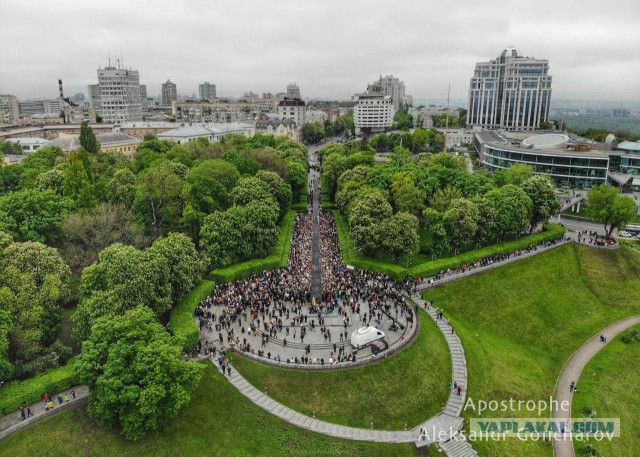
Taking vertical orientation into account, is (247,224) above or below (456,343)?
above

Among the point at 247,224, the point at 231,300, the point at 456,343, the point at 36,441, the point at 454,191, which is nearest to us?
the point at 36,441

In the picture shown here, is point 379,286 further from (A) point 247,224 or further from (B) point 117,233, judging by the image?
(B) point 117,233

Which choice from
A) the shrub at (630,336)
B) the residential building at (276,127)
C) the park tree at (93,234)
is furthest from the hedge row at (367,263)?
the residential building at (276,127)

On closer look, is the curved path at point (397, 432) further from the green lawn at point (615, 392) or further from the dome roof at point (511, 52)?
the dome roof at point (511, 52)

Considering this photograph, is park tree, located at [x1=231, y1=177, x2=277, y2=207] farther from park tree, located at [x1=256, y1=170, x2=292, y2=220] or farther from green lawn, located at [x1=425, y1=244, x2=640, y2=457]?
green lawn, located at [x1=425, y1=244, x2=640, y2=457]

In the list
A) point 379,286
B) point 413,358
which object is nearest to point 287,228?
point 379,286

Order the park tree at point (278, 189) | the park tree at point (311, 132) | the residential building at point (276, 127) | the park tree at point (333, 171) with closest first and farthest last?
the park tree at point (278, 189), the park tree at point (333, 171), the residential building at point (276, 127), the park tree at point (311, 132)

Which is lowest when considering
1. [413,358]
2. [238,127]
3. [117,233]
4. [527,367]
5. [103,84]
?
[527,367]
